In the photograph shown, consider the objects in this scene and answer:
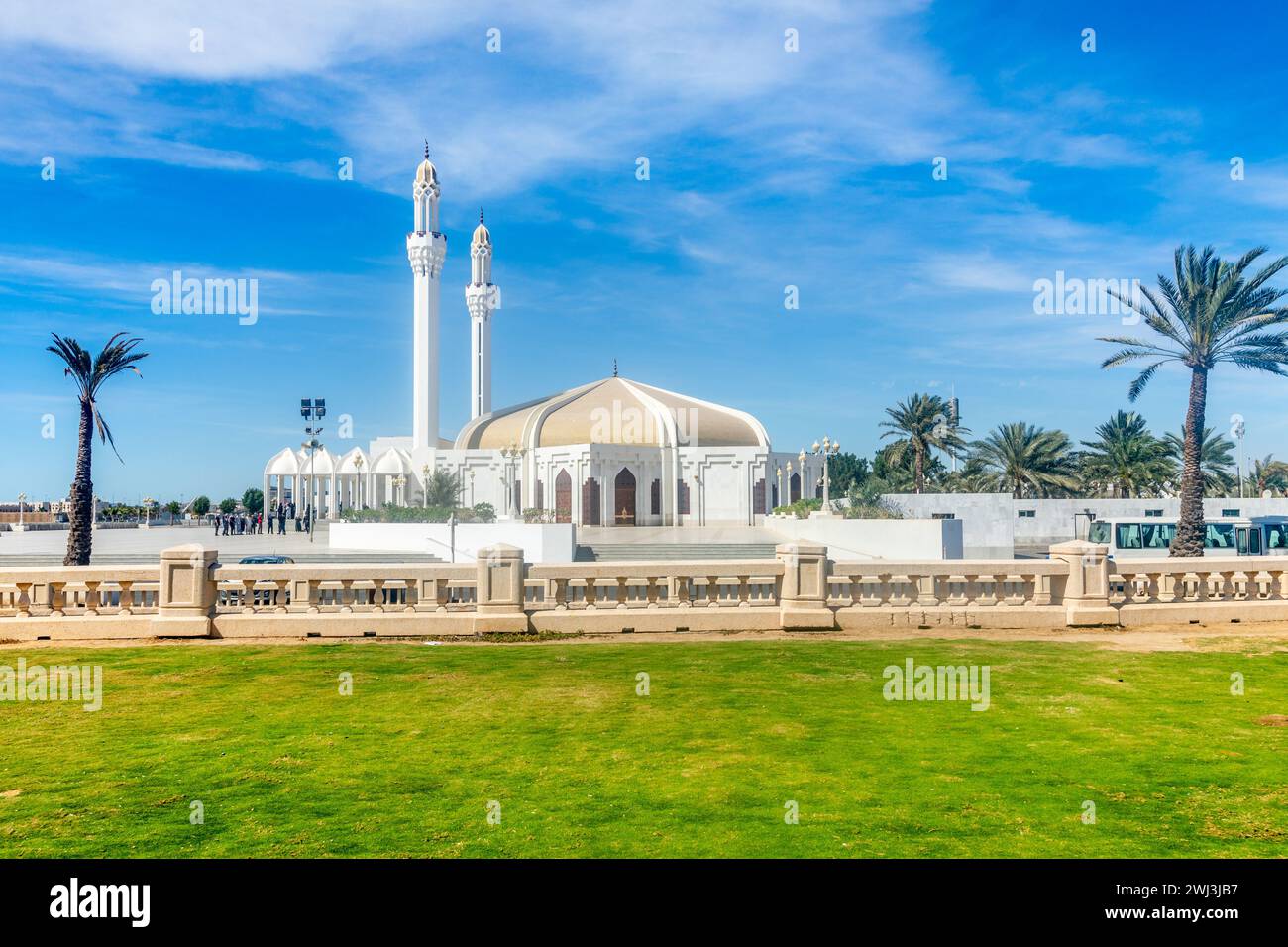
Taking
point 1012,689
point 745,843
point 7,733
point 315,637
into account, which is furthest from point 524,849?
point 315,637

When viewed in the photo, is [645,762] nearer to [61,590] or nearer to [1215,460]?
[61,590]

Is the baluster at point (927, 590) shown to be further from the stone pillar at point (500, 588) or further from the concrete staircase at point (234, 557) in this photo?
the concrete staircase at point (234, 557)

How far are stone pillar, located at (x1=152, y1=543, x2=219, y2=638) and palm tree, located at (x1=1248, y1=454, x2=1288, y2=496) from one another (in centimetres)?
9087

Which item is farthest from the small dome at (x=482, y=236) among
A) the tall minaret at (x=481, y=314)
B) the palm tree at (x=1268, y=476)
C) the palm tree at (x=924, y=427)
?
the palm tree at (x=1268, y=476)

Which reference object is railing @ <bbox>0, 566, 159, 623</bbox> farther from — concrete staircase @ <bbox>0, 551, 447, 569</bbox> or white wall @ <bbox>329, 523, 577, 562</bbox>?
concrete staircase @ <bbox>0, 551, 447, 569</bbox>

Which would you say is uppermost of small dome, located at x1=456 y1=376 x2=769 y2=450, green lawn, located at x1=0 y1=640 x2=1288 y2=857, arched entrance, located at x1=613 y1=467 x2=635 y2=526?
small dome, located at x1=456 y1=376 x2=769 y2=450

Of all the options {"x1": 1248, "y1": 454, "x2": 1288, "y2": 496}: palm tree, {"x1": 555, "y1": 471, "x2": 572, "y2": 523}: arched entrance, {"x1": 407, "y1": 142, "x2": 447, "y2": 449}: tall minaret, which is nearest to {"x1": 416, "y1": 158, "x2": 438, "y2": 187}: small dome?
{"x1": 407, "y1": 142, "x2": 447, "y2": 449}: tall minaret

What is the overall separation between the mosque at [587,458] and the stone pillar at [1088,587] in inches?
1431

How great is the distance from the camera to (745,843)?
4816 millimetres

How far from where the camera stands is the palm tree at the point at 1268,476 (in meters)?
82.9

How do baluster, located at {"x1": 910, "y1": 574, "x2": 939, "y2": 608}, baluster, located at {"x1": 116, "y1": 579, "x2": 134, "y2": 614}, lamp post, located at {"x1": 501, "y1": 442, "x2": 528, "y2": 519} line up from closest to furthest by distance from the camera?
1. baluster, located at {"x1": 116, "y1": 579, "x2": 134, "y2": 614}
2. baluster, located at {"x1": 910, "y1": 574, "x2": 939, "y2": 608}
3. lamp post, located at {"x1": 501, "y1": 442, "x2": 528, "y2": 519}

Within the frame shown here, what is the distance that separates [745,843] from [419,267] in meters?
51.8

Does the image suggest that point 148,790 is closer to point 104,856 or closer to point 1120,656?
point 104,856

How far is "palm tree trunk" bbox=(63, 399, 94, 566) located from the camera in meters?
28.0
